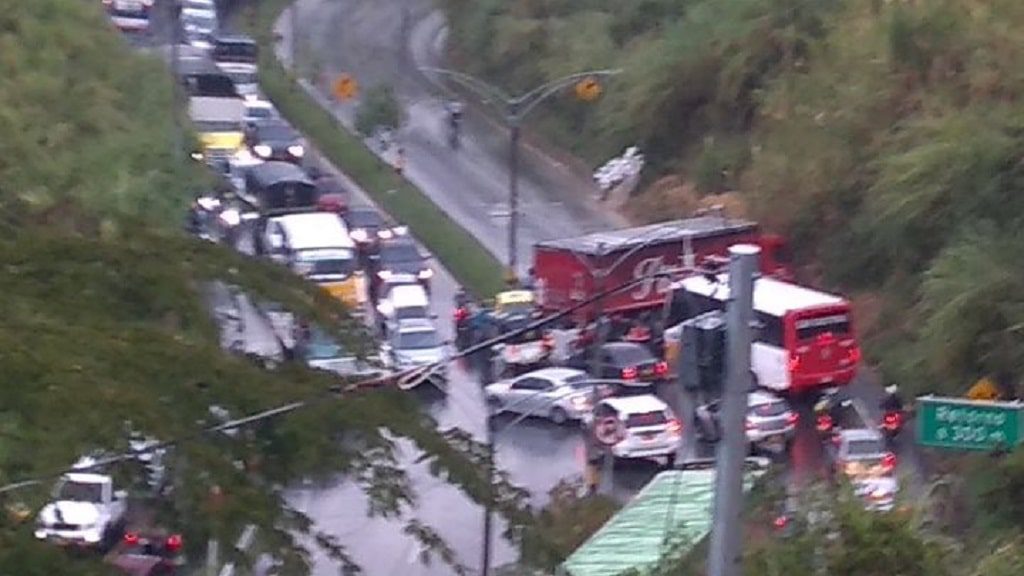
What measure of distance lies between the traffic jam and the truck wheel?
2cm

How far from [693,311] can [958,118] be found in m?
3.89

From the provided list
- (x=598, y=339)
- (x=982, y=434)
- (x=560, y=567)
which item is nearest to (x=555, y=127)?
(x=598, y=339)

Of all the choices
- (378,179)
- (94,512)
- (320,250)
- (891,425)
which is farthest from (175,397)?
(378,179)

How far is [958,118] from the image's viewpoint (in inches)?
840

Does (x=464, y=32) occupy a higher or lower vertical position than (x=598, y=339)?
higher

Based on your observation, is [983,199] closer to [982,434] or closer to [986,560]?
[982,434]

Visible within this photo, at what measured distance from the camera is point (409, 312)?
23562mm

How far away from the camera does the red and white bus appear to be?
66.9 ft

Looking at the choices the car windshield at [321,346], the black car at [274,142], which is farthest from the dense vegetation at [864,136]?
the car windshield at [321,346]

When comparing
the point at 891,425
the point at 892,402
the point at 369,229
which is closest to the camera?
the point at 891,425

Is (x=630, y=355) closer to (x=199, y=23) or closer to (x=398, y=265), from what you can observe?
(x=398, y=265)

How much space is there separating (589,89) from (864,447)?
15304 millimetres

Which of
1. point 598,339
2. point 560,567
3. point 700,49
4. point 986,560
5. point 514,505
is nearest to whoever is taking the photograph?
point 514,505

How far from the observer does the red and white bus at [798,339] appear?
20406mm
